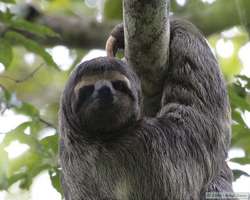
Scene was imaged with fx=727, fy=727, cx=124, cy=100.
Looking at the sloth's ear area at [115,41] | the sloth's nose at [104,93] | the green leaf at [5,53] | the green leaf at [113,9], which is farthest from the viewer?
the green leaf at [113,9]

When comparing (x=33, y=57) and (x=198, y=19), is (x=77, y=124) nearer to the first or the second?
(x=198, y=19)

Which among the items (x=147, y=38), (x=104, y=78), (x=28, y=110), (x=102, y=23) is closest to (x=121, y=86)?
(x=104, y=78)

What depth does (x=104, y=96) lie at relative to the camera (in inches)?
259

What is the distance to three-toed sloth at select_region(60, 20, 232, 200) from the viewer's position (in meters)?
6.77

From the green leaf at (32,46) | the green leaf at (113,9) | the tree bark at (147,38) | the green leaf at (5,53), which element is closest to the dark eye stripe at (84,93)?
the tree bark at (147,38)

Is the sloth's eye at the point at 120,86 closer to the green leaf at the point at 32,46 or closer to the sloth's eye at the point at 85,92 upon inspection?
the sloth's eye at the point at 85,92

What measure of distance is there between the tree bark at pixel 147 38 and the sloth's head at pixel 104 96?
0.47 feet

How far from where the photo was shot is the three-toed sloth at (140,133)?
6.77 meters

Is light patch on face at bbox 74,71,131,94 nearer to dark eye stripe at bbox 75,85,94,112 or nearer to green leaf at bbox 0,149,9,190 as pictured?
dark eye stripe at bbox 75,85,94,112

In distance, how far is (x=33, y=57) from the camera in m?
13.7

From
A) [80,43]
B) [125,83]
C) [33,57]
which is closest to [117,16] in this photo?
[80,43]

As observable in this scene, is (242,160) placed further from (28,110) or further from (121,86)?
(28,110)

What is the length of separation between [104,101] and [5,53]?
2023 mm

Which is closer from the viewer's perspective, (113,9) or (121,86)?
(121,86)
